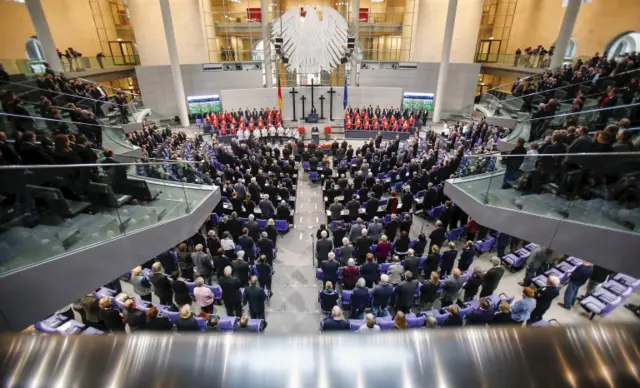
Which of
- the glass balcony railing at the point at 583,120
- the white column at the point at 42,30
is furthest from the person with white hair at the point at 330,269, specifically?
the white column at the point at 42,30

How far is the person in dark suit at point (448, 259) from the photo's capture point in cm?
747

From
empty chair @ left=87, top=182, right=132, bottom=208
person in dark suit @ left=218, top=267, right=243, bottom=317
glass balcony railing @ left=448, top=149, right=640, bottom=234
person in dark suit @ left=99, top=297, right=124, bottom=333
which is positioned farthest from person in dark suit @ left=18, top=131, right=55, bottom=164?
glass balcony railing @ left=448, top=149, right=640, bottom=234

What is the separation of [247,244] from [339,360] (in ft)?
23.0

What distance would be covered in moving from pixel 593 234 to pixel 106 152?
375 inches

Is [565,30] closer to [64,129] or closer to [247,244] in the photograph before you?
[247,244]

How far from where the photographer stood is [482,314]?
5.66 meters

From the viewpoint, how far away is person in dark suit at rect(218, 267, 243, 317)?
620cm

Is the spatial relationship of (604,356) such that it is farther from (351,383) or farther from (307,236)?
(307,236)

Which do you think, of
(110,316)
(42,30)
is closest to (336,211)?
(110,316)

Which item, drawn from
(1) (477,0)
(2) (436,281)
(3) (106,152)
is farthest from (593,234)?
(1) (477,0)

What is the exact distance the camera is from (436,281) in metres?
6.40

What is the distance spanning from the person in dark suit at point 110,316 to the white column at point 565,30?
23013mm

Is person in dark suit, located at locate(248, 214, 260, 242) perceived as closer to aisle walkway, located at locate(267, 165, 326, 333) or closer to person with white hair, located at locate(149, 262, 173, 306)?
aisle walkway, located at locate(267, 165, 326, 333)

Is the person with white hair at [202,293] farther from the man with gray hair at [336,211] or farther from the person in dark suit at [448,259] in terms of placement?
the person in dark suit at [448,259]
